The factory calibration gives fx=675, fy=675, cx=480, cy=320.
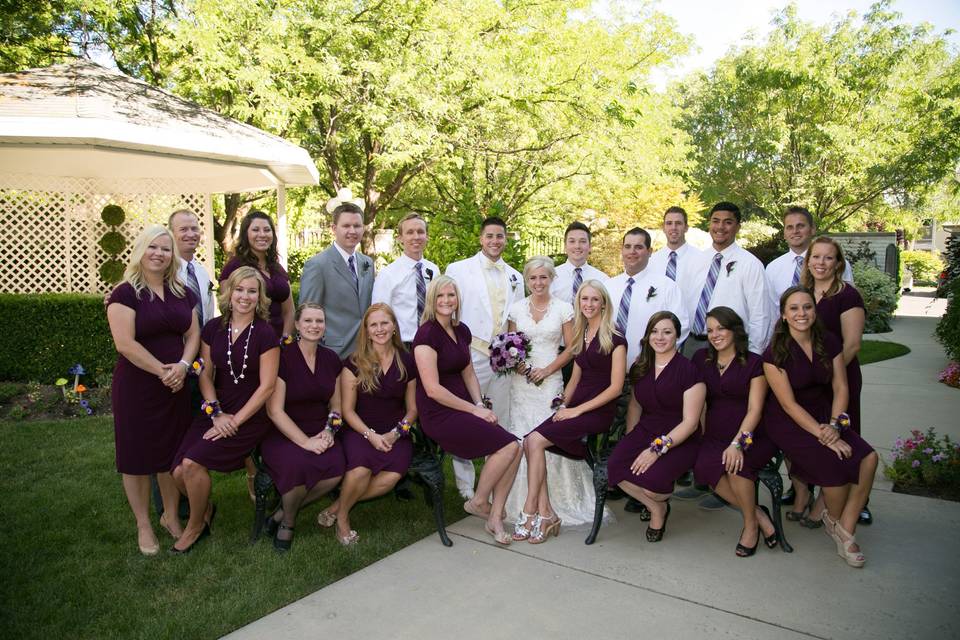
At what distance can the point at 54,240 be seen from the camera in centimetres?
1186

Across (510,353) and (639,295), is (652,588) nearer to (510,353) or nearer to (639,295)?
(510,353)

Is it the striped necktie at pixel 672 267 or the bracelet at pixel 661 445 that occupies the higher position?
the striped necktie at pixel 672 267

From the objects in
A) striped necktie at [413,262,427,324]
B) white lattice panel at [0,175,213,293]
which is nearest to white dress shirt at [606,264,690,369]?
striped necktie at [413,262,427,324]

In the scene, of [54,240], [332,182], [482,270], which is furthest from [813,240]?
[332,182]

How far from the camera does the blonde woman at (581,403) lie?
470 centimetres

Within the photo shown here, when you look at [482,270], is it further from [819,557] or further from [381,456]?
[819,557]

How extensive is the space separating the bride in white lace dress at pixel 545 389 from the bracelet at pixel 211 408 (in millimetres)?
2155

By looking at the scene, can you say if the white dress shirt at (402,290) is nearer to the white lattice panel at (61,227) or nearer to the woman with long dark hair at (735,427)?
the woman with long dark hair at (735,427)

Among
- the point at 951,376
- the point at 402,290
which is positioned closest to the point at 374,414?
the point at 402,290

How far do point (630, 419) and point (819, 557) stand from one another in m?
1.51

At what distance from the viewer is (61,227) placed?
1212 centimetres

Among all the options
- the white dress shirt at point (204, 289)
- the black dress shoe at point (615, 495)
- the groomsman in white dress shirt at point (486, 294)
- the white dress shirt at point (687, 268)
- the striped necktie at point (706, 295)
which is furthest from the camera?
the white dress shirt at point (687, 268)

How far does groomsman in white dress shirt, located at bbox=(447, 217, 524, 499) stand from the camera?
5.67 meters

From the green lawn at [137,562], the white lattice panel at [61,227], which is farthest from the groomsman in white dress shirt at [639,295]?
the white lattice panel at [61,227]
